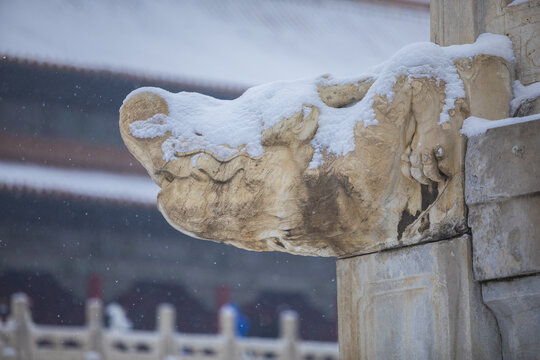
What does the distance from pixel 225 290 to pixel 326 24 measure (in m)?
4.29

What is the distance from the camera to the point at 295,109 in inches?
84.8

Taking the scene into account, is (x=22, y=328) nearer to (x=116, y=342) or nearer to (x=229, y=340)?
(x=116, y=342)

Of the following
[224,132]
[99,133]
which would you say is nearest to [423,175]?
[224,132]

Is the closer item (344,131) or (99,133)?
(344,131)

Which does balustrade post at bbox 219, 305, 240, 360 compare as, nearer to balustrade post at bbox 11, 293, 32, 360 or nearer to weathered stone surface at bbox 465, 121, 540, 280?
balustrade post at bbox 11, 293, 32, 360

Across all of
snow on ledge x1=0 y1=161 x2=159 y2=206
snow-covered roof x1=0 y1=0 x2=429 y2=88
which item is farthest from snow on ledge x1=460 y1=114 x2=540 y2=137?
snow-covered roof x1=0 y1=0 x2=429 y2=88

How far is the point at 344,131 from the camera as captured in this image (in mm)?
2121

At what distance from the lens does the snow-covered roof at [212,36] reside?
452 inches

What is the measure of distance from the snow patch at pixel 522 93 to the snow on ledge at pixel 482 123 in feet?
0.36

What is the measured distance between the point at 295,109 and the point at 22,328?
7.17 meters

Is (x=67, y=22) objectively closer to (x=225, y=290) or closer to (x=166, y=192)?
(x=225, y=290)

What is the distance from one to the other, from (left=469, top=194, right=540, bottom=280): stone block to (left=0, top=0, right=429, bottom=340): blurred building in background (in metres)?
9.10

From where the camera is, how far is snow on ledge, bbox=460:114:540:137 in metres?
1.98

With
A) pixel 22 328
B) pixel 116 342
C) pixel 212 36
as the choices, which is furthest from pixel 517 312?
pixel 212 36
